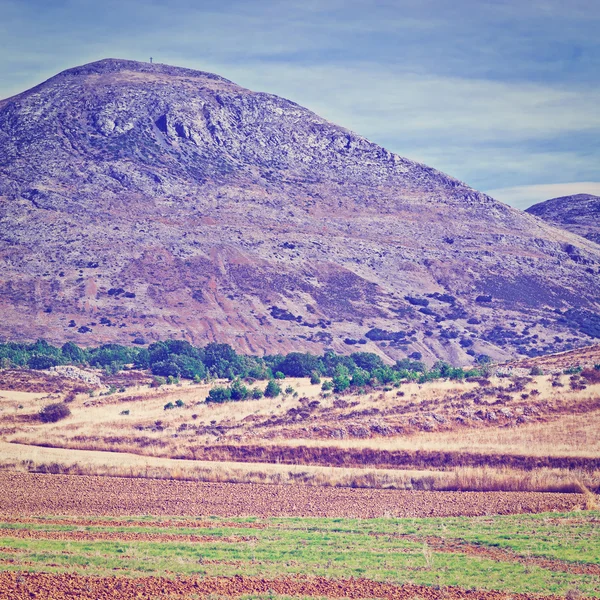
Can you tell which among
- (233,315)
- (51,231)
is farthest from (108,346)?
(51,231)

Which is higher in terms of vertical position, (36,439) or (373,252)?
(373,252)

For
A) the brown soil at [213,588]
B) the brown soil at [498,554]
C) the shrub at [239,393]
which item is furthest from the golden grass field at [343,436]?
the brown soil at [213,588]

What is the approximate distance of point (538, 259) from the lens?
13200cm

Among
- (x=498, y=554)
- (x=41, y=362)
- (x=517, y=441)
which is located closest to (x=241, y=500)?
(x=498, y=554)

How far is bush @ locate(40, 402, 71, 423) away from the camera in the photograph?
45.1 m

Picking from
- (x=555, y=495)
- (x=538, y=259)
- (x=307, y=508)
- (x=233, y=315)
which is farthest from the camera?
(x=538, y=259)

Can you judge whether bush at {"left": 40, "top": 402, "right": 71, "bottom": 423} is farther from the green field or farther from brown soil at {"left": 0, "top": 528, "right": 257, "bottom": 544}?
brown soil at {"left": 0, "top": 528, "right": 257, "bottom": 544}

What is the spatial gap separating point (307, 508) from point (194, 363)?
50405 mm

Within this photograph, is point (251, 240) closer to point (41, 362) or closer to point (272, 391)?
point (41, 362)

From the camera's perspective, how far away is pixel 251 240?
411 ft

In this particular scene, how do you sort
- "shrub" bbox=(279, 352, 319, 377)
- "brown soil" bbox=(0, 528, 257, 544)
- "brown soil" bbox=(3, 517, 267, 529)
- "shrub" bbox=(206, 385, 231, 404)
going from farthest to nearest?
"shrub" bbox=(279, 352, 319, 377), "shrub" bbox=(206, 385, 231, 404), "brown soil" bbox=(3, 517, 267, 529), "brown soil" bbox=(0, 528, 257, 544)

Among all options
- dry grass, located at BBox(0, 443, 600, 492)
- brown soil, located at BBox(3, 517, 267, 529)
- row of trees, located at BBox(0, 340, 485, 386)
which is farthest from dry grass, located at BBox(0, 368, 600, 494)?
row of trees, located at BBox(0, 340, 485, 386)

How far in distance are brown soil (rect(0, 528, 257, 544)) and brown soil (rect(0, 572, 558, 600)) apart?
3.92m

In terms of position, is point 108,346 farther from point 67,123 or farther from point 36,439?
point 67,123
